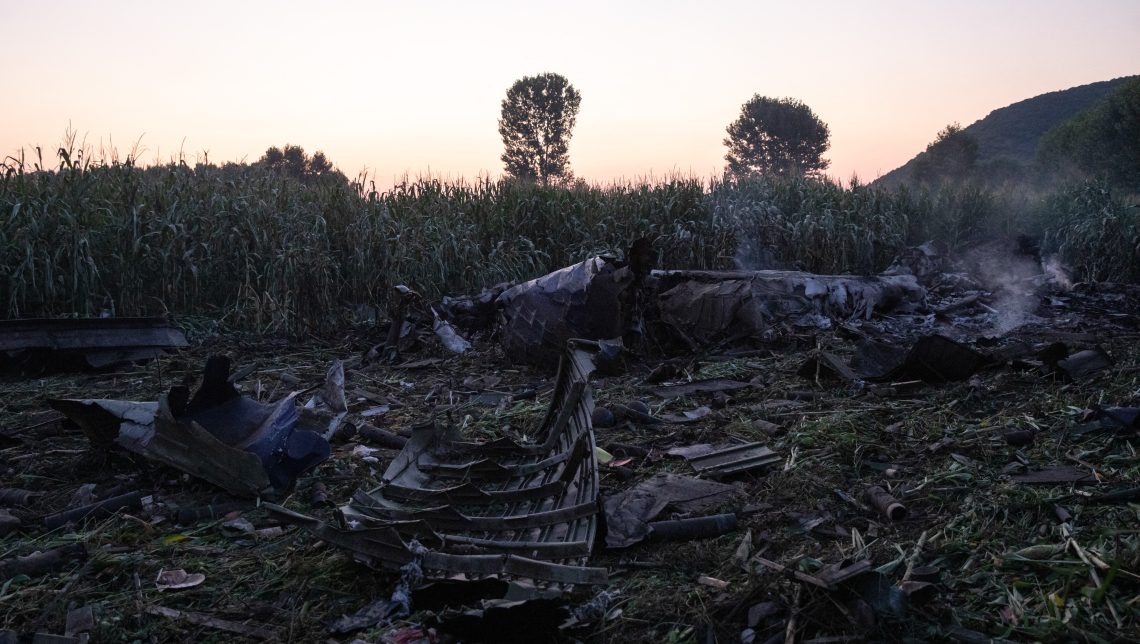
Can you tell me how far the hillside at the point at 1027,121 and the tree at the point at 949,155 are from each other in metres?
3.53

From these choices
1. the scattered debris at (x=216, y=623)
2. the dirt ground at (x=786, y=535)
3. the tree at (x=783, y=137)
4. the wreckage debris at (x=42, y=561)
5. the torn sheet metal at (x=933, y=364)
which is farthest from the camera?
the tree at (x=783, y=137)

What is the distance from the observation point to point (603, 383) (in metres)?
6.62

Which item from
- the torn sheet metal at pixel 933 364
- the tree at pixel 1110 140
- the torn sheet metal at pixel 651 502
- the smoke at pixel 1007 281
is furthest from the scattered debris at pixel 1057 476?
the tree at pixel 1110 140

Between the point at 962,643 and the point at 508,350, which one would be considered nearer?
the point at 962,643

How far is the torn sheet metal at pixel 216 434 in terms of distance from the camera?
12.3 ft

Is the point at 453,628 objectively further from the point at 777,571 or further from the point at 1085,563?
the point at 1085,563

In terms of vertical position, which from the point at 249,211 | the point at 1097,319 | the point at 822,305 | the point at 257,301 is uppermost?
the point at 249,211

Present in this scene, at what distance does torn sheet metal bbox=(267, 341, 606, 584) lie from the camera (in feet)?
8.45

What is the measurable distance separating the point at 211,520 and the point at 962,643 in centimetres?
330

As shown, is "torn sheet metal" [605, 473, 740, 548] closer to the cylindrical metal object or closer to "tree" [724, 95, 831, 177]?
the cylindrical metal object

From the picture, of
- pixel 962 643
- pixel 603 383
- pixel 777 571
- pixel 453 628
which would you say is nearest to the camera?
pixel 962 643

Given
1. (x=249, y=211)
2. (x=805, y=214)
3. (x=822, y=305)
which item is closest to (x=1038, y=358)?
(x=822, y=305)

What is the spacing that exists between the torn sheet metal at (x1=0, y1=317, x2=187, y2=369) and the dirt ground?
53.5 inches

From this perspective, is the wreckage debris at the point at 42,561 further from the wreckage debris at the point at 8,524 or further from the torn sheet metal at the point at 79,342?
the torn sheet metal at the point at 79,342
